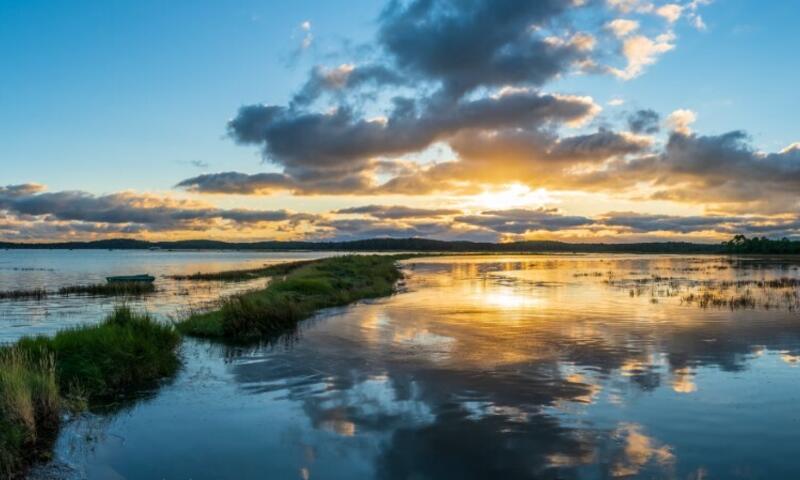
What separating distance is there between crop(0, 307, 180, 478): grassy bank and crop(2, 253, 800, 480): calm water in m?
0.66

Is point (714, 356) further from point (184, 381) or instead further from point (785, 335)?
point (184, 381)

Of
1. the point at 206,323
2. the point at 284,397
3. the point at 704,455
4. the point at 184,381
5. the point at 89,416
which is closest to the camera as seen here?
the point at 704,455

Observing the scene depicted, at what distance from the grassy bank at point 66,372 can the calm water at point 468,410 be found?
2.16ft

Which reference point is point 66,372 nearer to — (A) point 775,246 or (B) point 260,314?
(B) point 260,314

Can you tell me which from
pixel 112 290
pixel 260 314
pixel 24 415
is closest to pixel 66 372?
pixel 24 415

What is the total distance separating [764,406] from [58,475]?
656 inches

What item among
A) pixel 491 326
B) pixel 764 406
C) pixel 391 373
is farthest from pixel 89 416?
pixel 491 326

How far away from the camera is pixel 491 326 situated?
29203mm

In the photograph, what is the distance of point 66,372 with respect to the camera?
1653cm

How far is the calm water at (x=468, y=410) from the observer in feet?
36.5

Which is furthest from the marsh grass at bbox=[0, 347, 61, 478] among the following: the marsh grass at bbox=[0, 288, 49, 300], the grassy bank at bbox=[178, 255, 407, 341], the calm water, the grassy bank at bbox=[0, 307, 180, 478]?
the marsh grass at bbox=[0, 288, 49, 300]

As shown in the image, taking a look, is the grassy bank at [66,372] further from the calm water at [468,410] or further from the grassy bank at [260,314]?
the grassy bank at [260,314]

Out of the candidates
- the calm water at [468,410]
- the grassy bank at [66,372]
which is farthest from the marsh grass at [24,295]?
the grassy bank at [66,372]

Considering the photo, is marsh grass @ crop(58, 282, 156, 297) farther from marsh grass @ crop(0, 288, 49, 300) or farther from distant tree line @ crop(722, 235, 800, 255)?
distant tree line @ crop(722, 235, 800, 255)
